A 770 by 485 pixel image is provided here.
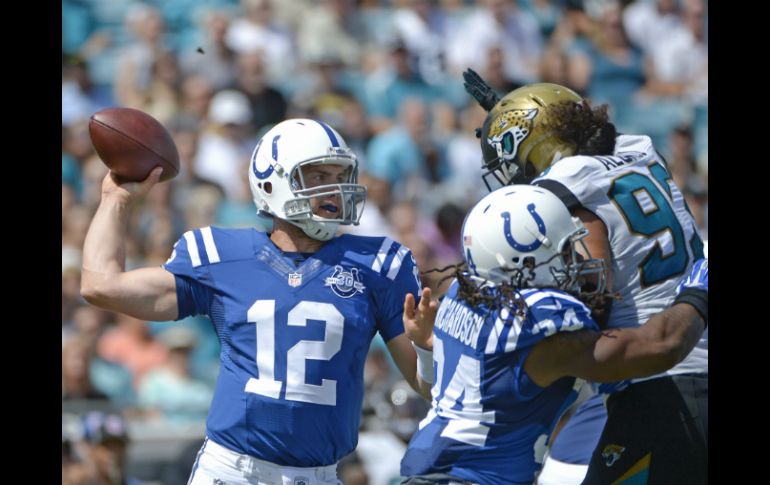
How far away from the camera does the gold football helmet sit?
4.30m

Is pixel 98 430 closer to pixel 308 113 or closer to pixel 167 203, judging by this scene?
pixel 167 203

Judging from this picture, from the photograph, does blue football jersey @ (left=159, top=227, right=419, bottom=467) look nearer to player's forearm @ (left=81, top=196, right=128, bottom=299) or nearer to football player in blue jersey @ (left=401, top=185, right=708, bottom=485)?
player's forearm @ (left=81, top=196, right=128, bottom=299)

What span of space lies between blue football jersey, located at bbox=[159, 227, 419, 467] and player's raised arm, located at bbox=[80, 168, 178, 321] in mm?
63

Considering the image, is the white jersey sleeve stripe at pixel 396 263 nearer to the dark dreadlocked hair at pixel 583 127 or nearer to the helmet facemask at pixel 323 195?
the helmet facemask at pixel 323 195

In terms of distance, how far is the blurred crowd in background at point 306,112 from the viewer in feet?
22.8

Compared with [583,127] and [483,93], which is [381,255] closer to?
[583,127]

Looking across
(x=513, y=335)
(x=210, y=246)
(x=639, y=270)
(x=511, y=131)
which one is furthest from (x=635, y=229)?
(x=210, y=246)

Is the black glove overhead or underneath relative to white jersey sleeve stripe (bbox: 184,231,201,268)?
overhead

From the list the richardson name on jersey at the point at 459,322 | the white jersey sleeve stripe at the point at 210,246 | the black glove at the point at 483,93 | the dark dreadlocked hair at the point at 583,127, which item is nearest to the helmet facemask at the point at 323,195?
the white jersey sleeve stripe at the point at 210,246

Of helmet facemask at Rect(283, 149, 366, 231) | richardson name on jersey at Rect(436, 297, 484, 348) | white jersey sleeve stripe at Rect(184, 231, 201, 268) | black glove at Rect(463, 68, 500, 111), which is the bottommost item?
richardson name on jersey at Rect(436, 297, 484, 348)

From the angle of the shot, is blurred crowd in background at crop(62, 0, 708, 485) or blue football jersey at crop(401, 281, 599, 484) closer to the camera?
blue football jersey at crop(401, 281, 599, 484)

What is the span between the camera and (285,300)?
405 cm

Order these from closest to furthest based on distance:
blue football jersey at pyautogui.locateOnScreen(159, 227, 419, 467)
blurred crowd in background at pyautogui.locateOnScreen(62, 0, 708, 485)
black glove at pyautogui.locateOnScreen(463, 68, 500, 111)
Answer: blue football jersey at pyautogui.locateOnScreen(159, 227, 419, 467) < black glove at pyautogui.locateOnScreen(463, 68, 500, 111) < blurred crowd in background at pyautogui.locateOnScreen(62, 0, 708, 485)

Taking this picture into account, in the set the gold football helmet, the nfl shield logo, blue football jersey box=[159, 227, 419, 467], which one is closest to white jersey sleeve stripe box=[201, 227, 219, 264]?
blue football jersey box=[159, 227, 419, 467]
